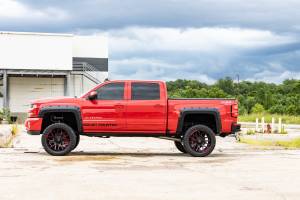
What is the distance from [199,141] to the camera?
54.7 feet

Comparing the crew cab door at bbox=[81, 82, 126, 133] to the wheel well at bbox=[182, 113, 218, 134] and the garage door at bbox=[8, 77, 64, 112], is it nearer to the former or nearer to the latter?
the wheel well at bbox=[182, 113, 218, 134]

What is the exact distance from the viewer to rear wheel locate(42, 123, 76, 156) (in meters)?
16.2

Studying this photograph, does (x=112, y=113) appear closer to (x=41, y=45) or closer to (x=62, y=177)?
(x=62, y=177)

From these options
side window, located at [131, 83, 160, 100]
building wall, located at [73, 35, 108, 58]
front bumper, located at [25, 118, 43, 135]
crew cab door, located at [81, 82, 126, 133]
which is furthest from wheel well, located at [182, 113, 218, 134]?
building wall, located at [73, 35, 108, 58]

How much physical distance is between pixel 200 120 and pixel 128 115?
2018mm

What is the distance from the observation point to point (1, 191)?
30.3 ft

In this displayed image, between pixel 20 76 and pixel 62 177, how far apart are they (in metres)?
43.5

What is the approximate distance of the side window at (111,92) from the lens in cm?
1653

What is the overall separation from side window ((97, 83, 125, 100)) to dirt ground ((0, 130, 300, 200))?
1.59 metres

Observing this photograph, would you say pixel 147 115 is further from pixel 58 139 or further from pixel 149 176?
pixel 149 176

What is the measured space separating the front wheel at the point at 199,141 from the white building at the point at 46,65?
35265 millimetres

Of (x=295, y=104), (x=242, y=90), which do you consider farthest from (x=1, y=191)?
(x=242, y=90)

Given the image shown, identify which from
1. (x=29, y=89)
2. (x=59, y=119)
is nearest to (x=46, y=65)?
(x=29, y=89)

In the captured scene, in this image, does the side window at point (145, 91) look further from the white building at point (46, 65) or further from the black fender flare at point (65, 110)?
the white building at point (46, 65)
